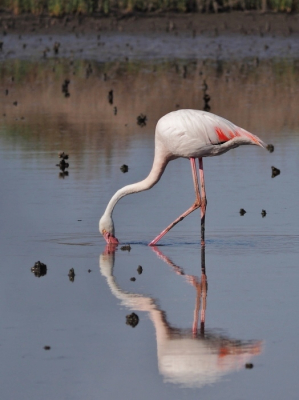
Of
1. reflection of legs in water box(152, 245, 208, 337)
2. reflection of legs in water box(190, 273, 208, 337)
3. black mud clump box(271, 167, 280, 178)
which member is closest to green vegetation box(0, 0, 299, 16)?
black mud clump box(271, 167, 280, 178)

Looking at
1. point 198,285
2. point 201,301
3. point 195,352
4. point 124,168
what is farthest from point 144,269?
point 124,168

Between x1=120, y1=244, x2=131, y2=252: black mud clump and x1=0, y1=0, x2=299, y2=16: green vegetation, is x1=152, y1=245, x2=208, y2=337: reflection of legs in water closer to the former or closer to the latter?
x1=120, y1=244, x2=131, y2=252: black mud clump

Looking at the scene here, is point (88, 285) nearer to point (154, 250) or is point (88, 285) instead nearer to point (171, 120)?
point (154, 250)

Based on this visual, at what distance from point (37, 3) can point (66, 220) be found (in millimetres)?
25605

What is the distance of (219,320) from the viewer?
7430 mm

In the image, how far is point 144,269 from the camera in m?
9.11

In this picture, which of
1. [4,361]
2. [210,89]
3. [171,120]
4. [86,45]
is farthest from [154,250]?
[86,45]

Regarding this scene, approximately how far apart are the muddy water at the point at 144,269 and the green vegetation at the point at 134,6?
56.2 feet

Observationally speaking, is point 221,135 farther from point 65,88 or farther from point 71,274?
point 65,88

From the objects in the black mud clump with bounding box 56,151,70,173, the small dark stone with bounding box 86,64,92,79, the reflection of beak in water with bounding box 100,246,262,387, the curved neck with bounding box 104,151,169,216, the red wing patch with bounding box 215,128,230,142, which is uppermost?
the small dark stone with bounding box 86,64,92,79

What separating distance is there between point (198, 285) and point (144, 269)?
2.50ft

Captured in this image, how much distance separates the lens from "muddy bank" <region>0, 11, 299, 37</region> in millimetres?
34306

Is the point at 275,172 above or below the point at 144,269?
above

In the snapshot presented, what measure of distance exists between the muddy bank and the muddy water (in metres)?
15.8
